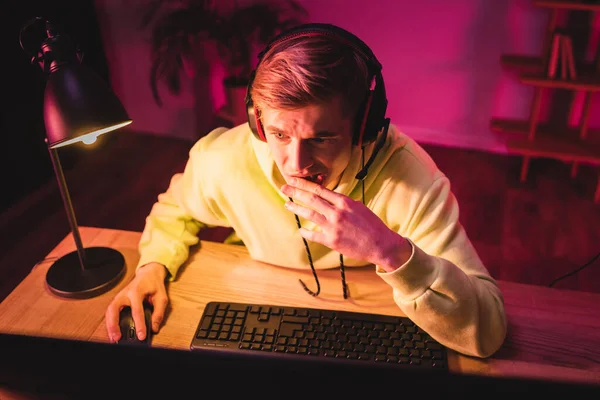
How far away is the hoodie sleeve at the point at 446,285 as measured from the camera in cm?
89

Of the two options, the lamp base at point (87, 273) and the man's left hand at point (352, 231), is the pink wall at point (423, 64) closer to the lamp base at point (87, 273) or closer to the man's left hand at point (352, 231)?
the lamp base at point (87, 273)

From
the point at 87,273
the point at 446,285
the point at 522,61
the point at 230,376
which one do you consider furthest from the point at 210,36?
the point at 230,376

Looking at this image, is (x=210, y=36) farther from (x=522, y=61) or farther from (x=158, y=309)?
(x=158, y=309)

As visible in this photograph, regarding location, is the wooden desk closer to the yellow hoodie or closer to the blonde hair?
the yellow hoodie

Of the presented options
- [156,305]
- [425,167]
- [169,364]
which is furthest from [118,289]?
[169,364]

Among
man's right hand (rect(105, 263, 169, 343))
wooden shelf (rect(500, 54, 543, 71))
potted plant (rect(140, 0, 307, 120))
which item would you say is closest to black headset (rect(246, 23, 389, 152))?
man's right hand (rect(105, 263, 169, 343))

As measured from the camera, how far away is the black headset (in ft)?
2.99

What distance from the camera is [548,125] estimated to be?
325 centimetres

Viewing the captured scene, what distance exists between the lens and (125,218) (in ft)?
8.83

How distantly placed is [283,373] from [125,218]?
261cm

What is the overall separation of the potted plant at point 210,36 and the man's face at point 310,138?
6.95 ft

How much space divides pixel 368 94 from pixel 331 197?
8.6 inches

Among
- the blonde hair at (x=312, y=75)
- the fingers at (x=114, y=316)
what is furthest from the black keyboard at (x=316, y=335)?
the blonde hair at (x=312, y=75)

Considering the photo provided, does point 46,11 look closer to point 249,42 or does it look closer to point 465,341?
point 249,42
